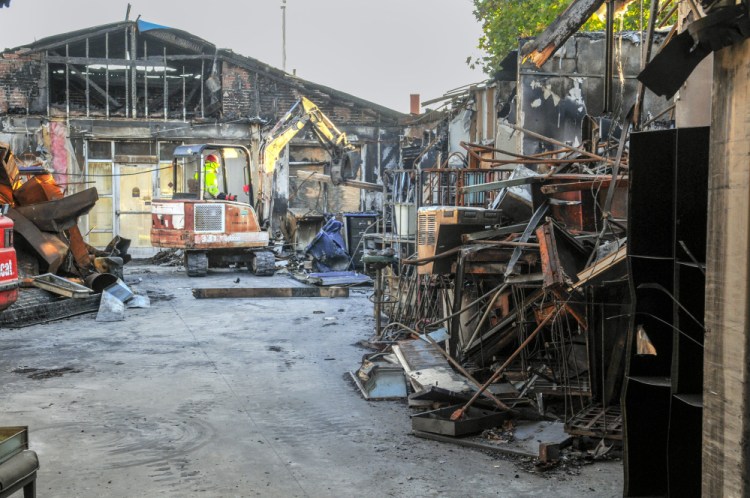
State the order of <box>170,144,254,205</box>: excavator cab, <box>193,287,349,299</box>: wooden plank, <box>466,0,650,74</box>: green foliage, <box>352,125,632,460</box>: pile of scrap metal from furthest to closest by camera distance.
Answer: <box>466,0,650,74</box>: green foliage
<box>170,144,254,205</box>: excavator cab
<box>193,287,349,299</box>: wooden plank
<box>352,125,632,460</box>: pile of scrap metal

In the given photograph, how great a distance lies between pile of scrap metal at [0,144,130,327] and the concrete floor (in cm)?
85

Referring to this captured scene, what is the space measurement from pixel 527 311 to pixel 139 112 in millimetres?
21509

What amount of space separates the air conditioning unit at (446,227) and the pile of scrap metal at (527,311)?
1 cm

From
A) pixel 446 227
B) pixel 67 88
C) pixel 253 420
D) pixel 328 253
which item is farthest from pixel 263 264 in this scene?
pixel 253 420

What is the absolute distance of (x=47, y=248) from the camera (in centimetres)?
1434

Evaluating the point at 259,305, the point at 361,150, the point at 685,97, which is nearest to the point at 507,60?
the point at 259,305

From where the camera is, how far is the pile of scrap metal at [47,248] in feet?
44.0

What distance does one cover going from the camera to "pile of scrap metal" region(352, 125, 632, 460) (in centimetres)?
684

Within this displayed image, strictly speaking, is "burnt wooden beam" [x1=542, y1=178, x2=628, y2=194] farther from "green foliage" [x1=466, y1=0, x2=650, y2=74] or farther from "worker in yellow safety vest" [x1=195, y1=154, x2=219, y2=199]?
"green foliage" [x1=466, y1=0, x2=650, y2=74]

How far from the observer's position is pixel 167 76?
90.7 ft

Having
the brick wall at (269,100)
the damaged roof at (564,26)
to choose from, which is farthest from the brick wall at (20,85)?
the damaged roof at (564,26)

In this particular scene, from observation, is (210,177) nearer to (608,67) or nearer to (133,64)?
(133,64)

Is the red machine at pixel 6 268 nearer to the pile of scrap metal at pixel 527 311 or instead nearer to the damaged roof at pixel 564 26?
the pile of scrap metal at pixel 527 311

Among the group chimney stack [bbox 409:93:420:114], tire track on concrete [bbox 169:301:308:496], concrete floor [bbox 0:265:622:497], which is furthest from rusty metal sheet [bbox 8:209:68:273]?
chimney stack [bbox 409:93:420:114]
